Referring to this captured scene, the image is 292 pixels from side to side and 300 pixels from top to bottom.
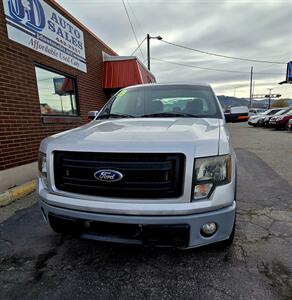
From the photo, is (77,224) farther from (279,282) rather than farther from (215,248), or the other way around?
(279,282)

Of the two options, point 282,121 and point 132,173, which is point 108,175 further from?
point 282,121

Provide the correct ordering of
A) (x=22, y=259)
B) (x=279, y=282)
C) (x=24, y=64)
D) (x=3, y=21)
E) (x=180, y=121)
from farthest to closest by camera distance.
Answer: (x=24, y=64) < (x=3, y=21) < (x=180, y=121) < (x=22, y=259) < (x=279, y=282)

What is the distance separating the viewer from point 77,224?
2.05 metres

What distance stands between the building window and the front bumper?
4461mm

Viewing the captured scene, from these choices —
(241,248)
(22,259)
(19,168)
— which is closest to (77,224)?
(22,259)

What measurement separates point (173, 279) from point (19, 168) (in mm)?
3848

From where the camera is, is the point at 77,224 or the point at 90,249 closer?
the point at 77,224

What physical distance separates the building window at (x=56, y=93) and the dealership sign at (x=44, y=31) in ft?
1.55

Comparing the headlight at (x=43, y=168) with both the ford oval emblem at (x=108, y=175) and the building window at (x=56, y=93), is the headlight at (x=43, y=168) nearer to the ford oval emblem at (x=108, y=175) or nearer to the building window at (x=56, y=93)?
the ford oval emblem at (x=108, y=175)

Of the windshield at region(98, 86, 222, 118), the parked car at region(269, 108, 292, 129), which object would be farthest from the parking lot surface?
the parked car at region(269, 108, 292, 129)

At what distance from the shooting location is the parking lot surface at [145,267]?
1.97 m

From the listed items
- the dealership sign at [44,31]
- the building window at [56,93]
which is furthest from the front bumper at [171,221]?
the building window at [56,93]

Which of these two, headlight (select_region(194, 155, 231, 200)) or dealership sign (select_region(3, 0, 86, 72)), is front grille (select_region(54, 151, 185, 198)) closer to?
headlight (select_region(194, 155, 231, 200))

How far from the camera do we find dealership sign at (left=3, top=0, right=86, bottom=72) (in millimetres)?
4742
